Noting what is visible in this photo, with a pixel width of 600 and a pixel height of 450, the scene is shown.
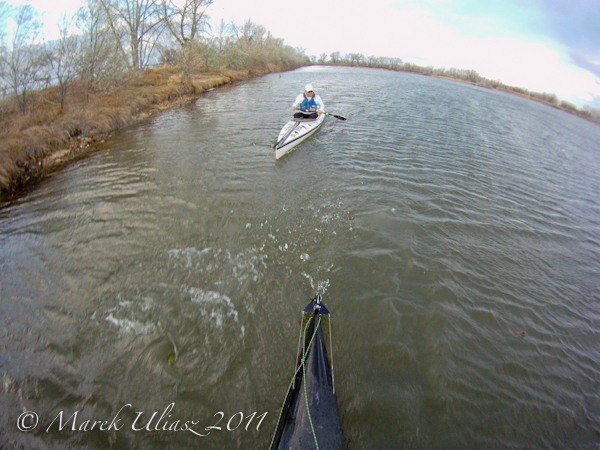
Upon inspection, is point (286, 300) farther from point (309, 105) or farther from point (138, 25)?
point (138, 25)

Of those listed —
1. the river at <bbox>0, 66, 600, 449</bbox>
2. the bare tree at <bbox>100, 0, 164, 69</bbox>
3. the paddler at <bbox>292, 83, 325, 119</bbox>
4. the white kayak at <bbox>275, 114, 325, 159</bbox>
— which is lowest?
the river at <bbox>0, 66, 600, 449</bbox>

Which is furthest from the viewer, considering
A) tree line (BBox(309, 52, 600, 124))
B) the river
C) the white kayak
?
tree line (BBox(309, 52, 600, 124))

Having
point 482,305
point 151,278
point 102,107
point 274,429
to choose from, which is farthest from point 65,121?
point 482,305

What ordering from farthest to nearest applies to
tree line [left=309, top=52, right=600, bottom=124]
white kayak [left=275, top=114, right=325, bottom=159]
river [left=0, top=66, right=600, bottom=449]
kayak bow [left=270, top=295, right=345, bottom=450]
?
1. tree line [left=309, top=52, right=600, bottom=124]
2. white kayak [left=275, top=114, right=325, bottom=159]
3. river [left=0, top=66, right=600, bottom=449]
4. kayak bow [left=270, top=295, right=345, bottom=450]

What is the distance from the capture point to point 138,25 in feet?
58.3

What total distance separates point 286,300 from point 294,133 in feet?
23.2

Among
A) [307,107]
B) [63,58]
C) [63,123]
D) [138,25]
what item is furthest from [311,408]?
[138,25]

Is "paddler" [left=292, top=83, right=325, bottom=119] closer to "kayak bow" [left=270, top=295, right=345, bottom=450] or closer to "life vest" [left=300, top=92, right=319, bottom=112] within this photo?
"life vest" [left=300, top=92, right=319, bottom=112]

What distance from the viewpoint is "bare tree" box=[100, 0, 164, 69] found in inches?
658

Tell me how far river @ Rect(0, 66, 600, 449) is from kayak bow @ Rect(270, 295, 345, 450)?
0.82 ft

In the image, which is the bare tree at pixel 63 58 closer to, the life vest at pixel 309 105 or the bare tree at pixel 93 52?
the bare tree at pixel 93 52

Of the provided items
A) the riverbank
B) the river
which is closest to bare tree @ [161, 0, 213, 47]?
the riverbank

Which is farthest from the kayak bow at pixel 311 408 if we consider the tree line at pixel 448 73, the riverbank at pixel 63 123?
the tree line at pixel 448 73

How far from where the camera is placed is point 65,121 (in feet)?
30.4
